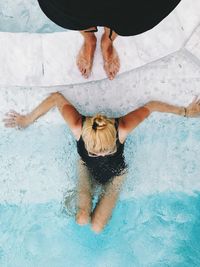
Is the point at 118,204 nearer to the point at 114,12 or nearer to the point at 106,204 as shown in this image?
the point at 106,204

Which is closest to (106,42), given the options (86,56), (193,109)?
(86,56)

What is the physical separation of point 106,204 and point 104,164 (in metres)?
0.42

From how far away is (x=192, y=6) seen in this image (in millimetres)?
3488

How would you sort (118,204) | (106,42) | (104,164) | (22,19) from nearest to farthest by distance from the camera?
(106,42) < (104,164) < (22,19) < (118,204)

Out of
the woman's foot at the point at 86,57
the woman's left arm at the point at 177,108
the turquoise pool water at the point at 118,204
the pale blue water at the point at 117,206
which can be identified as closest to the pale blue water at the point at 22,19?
the pale blue water at the point at 117,206

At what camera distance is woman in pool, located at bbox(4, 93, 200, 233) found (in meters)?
3.21

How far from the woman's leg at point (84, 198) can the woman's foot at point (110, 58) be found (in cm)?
85

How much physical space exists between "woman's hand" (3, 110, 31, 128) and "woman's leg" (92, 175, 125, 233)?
2.80 ft

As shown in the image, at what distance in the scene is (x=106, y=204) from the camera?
3.78m

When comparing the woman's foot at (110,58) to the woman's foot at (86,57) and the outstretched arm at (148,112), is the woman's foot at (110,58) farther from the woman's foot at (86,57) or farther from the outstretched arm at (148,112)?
the outstretched arm at (148,112)

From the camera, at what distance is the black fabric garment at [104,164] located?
3457mm

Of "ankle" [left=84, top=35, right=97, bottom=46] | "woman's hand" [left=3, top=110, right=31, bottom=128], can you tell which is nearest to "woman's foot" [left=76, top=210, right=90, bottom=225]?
"woman's hand" [left=3, top=110, right=31, bottom=128]

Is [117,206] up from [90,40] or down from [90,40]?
down

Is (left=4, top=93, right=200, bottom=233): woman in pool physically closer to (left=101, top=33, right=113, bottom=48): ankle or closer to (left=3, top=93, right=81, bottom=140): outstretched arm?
(left=3, top=93, right=81, bottom=140): outstretched arm
